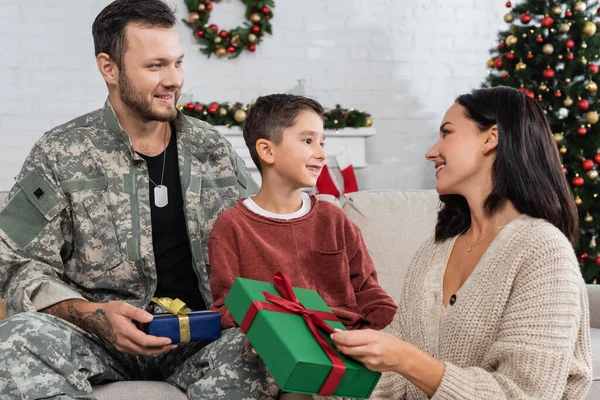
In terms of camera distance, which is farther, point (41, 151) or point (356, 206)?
point (356, 206)

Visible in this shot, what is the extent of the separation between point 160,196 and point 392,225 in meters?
0.97

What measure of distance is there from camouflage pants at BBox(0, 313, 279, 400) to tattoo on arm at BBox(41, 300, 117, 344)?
3cm

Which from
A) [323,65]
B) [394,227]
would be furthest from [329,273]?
[323,65]

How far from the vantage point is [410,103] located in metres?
5.65

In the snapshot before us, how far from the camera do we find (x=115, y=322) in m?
1.92

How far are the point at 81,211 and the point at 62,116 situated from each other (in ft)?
9.09

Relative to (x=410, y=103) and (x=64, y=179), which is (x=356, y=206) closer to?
(x=64, y=179)

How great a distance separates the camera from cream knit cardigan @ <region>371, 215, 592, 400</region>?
1.52 meters

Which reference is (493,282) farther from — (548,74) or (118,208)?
(548,74)

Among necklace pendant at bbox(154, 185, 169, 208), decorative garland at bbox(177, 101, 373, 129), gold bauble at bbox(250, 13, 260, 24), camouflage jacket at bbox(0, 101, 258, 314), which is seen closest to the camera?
camouflage jacket at bbox(0, 101, 258, 314)

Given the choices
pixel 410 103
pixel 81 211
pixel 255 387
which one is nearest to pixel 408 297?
pixel 255 387

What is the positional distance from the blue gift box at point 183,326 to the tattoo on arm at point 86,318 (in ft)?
0.43

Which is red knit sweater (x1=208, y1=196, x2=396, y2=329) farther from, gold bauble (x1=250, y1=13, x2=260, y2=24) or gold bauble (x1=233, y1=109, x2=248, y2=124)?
gold bauble (x1=250, y1=13, x2=260, y2=24)

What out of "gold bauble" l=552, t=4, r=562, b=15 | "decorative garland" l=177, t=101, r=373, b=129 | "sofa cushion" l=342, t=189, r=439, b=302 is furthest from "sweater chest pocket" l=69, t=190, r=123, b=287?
"gold bauble" l=552, t=4, r=562, b=15
